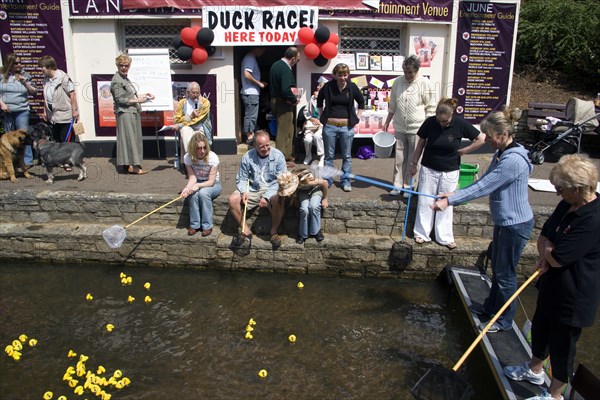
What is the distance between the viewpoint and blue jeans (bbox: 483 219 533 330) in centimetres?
502

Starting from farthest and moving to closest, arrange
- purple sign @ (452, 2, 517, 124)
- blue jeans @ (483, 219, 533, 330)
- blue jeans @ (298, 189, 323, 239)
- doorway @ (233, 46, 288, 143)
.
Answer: doorway @ (233, 46, 288, 143) → purple sign @ (452, 2, 517, 124) → blue jeans @ (298, 189, 323, 239) → blue jeans @ (483, 219, 533, 330)

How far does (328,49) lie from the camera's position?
33.2 feet

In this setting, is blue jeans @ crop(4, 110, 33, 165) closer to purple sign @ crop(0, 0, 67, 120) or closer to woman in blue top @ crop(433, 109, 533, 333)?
purple sign @ crop(0, 0, 67, 120)

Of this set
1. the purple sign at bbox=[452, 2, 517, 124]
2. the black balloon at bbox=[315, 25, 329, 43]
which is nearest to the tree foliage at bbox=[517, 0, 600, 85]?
the purple sign at bbox=[452, 2, 517, 124]

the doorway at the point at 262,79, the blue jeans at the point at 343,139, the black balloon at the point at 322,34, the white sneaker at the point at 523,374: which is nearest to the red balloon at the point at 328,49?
the black balloon at the point at 322,34

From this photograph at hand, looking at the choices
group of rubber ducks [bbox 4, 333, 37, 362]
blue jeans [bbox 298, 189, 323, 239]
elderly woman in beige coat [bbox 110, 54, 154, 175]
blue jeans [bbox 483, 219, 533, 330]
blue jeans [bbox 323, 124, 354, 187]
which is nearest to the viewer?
blue jeans [bbox 483, 219, 533, 330]

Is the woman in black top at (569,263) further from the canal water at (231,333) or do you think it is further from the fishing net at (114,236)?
the fishing net at (114,236)

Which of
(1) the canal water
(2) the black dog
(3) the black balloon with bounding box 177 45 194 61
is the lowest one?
(1) the canal water

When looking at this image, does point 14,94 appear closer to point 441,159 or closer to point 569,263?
A: point 441,159

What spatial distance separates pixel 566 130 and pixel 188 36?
7.56 metres

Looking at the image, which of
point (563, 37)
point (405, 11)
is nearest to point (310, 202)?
point (405, 11)

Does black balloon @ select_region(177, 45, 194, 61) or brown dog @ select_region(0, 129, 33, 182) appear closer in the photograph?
brown dog @ select_region(0, 129, 33, 182)

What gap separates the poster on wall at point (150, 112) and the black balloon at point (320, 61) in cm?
203

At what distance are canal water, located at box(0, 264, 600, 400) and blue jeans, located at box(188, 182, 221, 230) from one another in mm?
682
